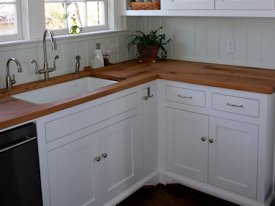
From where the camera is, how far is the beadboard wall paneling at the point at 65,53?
2.56 meters

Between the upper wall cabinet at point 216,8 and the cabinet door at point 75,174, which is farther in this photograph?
the upper wall cabinet at point 216,8

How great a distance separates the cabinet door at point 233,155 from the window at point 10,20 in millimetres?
1447

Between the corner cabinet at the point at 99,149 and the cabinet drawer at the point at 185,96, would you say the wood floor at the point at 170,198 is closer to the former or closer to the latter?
the corner cabinet at the point at 99,149

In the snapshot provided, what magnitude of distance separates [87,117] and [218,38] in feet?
4.57

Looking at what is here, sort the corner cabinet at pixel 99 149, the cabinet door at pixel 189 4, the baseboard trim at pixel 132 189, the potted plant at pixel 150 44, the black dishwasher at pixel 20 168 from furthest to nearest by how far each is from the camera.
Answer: the potted plant at pixel 150 44 → the cabinet door at pixel 189 4 → the baseboard trim at pixel 132 189 → the corner cabinet at pixel 99 149 → the black dishwasher at pixel 20 168

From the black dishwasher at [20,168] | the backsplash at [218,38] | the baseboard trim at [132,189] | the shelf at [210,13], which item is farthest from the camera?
the backsplash at [218,38]

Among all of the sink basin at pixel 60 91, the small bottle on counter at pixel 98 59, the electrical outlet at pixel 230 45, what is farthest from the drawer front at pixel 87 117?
the electrical outlet at pixel 230 45

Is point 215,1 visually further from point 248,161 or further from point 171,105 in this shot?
point 248,161

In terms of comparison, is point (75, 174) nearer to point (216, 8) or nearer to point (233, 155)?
point (233, 155)

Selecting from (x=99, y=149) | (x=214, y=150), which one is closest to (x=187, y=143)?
(x=214, y=150)

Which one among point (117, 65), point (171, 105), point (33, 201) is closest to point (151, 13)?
point (117, 65)

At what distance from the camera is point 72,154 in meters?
2.30

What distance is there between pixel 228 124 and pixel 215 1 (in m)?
0.87

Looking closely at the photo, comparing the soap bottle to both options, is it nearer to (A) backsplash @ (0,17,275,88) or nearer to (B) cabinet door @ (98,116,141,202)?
(A) backsplash @ (0,17,275,88)
